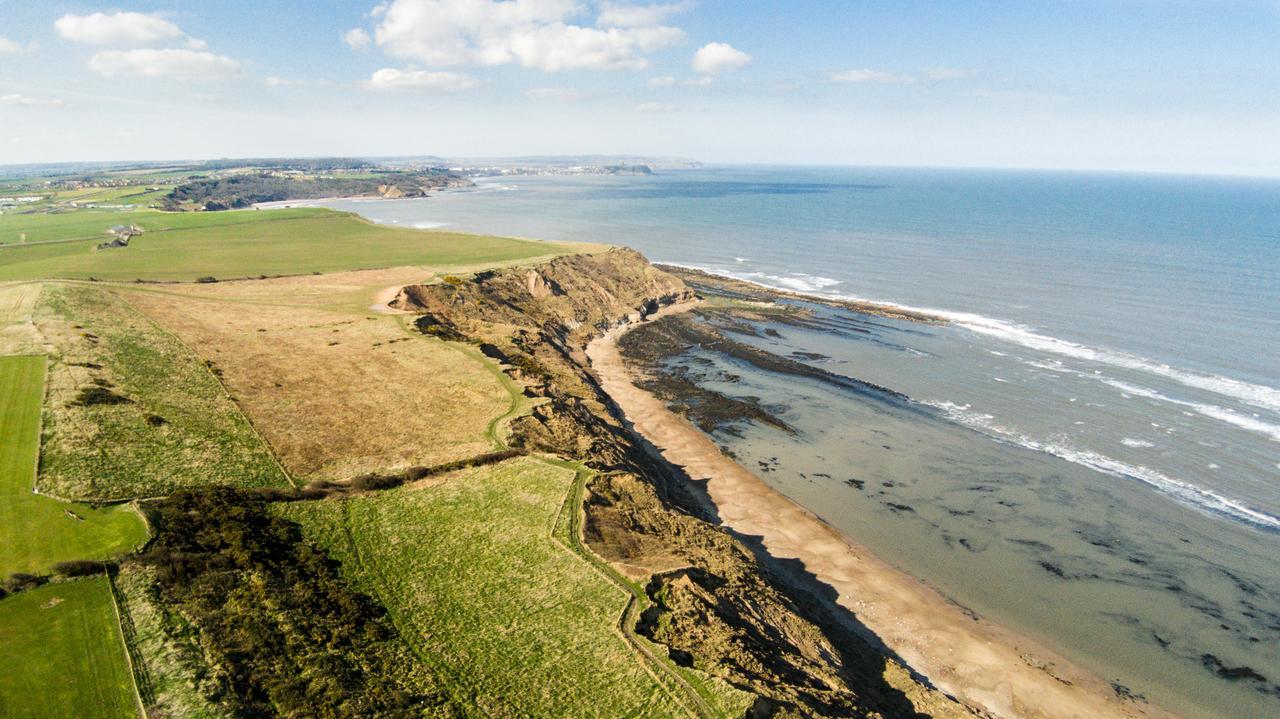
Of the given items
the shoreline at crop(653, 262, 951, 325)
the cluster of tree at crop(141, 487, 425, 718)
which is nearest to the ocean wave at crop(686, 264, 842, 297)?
the shoreline at crop(653, 262, 951, 325)

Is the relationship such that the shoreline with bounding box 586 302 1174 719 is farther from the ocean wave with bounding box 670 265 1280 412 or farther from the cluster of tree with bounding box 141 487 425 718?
the ocean wave with bounding box 670 265 1280 412

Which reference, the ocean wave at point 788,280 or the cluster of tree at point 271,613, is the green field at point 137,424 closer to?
the cluster of tree at point 271,613

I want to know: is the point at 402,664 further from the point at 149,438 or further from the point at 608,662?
the point at 149,438

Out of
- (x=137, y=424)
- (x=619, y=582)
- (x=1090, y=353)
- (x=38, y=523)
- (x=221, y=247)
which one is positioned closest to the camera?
(x=38, y=523)

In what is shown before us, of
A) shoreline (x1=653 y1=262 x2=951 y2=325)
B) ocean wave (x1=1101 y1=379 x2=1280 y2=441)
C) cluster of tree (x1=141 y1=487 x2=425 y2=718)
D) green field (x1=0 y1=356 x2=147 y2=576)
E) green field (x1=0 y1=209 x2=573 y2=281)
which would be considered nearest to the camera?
cluster of tree (x1=141 y1=487 x2=425 y2=718)

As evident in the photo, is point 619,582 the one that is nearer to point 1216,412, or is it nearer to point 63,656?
point 63,656

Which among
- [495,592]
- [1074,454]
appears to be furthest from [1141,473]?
[495,592]
